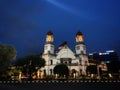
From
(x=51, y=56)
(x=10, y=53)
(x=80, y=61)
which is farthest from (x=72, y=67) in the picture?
(x=10, y=53)

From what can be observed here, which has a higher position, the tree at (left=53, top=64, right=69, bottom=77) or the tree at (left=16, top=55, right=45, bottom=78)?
the tree at (left=16, top=55, right=45, bottom=78)

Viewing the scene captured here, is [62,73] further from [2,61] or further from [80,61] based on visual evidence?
[2,61]

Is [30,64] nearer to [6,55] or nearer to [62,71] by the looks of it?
[62,71]

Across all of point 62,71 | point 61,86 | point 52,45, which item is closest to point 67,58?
point 52,45

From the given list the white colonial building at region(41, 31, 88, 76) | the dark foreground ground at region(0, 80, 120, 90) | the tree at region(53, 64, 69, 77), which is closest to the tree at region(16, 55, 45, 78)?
the tree at region(53, 64, 69, 77)

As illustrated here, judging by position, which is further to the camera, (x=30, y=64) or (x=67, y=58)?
(x=67, y=58)

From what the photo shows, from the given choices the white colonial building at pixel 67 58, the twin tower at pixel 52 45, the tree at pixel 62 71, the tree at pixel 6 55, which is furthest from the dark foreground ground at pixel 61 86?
the twin tower at pixel 52 45

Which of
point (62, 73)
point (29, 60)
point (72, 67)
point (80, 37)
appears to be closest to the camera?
point (29, 60)

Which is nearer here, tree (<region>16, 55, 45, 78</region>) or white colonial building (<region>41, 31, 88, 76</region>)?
tree (<region>16, 55, 45, 78</region>)

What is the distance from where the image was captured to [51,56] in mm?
105750

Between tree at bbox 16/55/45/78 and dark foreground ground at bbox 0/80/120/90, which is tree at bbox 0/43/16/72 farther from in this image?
tree at bbox 16/55/45/78

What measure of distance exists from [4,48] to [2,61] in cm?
A: 381

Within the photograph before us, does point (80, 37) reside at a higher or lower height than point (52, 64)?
higher

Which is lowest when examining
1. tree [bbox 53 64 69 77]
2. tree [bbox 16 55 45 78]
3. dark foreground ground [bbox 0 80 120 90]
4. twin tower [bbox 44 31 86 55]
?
dark foreground ground [bbox 0 80 120 90]
